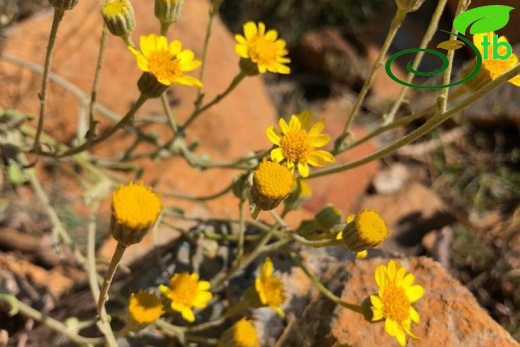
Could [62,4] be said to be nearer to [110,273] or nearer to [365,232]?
[110,273]

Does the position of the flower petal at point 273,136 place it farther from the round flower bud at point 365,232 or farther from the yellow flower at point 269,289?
the yellow flower at point 269,289

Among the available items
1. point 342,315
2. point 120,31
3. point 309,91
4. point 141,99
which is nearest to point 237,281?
point 342,315

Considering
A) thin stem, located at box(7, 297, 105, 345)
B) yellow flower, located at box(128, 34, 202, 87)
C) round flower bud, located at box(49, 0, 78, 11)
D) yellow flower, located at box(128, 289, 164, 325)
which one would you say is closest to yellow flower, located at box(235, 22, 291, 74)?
yellow flower, located at box(128, 34, 202, 87)

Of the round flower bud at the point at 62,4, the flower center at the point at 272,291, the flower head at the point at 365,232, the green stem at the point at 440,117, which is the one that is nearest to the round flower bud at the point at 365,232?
the flower head at the point at 365,232

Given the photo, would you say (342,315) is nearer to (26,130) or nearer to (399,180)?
(26,130)

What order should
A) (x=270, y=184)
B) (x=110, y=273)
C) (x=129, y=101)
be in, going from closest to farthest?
(x=110, y=273), (x=270, y=184), (x=129, y=101)

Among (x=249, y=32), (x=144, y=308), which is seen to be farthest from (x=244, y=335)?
(x=249, y=32)

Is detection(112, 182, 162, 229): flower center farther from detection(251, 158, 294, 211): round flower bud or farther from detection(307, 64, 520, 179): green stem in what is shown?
detection(307, 64, 520, 179): green stem
